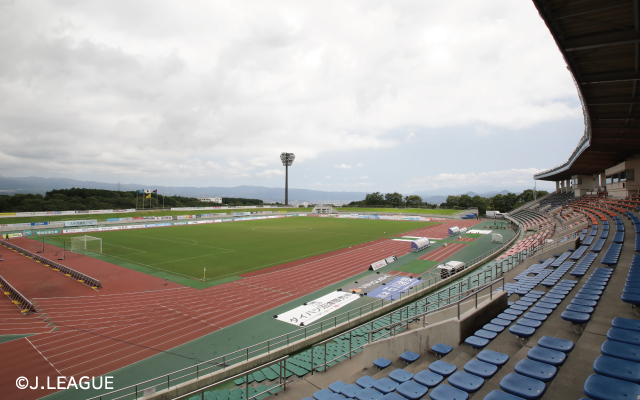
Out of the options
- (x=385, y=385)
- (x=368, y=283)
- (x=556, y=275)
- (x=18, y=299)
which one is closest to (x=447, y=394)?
(x=385, y=385)

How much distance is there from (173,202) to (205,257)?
→ 303 ft

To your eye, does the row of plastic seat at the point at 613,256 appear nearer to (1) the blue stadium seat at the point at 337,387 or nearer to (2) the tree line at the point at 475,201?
(1) the blue stadium seat at the point at 337,387

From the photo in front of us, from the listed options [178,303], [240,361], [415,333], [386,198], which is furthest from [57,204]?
[386,198]

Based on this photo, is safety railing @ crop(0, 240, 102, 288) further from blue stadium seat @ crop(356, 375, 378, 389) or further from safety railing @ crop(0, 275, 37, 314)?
blue stadium seat @ crop(356, 375, 378, 389)

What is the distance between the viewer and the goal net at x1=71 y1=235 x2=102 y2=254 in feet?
111

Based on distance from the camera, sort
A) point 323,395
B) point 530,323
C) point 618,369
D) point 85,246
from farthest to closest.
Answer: point 85,246, point 530,323, point 323,395, point 618,369

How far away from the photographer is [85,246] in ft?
112

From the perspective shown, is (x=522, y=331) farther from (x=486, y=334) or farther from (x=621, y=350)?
(x=621, y=350)

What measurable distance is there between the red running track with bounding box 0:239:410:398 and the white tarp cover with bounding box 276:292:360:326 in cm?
182

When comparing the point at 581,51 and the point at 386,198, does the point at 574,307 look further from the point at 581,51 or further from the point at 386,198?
the point at 386,198

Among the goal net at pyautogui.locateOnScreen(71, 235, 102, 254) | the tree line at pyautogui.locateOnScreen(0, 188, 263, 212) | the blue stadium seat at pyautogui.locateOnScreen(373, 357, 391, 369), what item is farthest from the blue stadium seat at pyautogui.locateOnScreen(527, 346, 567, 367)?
the tree line at pyautogui.locateOnScreen(0, 188, 263, 212)

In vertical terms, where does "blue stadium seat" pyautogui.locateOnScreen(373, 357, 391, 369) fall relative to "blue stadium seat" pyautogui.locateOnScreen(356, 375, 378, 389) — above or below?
below

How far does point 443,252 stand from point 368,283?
587 inches

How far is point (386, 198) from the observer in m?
126
